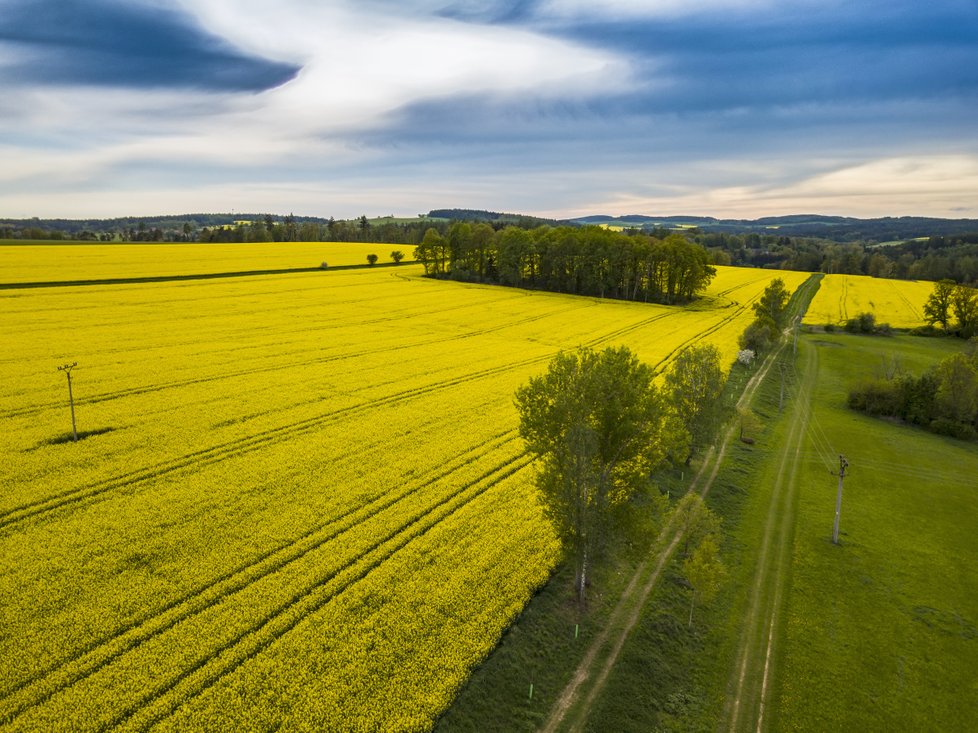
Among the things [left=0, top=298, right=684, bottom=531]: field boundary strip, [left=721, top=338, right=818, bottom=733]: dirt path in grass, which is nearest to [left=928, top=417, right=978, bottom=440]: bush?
[left=721, top=338, right=818, bottom=733]: dirt path in grass

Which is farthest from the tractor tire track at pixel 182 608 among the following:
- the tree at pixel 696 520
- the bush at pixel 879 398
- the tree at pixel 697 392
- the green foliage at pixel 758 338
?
the green foliage at pixel 758 338

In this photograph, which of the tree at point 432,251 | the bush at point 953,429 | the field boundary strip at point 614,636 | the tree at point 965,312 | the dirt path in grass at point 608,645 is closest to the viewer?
the dirt path in grass at point 608,645

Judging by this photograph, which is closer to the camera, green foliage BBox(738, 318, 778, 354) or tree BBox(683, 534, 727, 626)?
tree BBox(683, 534, 727, 626)

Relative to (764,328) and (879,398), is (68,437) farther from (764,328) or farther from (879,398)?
(764,328)

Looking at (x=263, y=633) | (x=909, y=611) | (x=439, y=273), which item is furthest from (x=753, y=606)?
(x=439, y=273)

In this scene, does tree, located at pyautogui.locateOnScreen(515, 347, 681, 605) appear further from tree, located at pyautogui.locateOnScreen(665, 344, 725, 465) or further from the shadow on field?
the shadow on field

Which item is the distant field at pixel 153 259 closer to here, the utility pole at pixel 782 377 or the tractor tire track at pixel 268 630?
the tractor tire track at pixel 268 630
